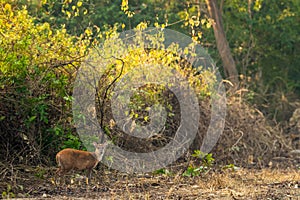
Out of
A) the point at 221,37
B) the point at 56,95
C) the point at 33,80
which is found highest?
the point at 221,37

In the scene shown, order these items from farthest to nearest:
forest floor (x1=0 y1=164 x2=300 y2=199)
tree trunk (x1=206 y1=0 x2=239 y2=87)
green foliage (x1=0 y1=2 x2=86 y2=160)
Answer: tree trunk (x1=206 y1=0 x2=239 y2=87) → green foliage (x1=0 y1=2 x2=86 y2=160) → forest floor (x1=0 y1=164 x2=300 y2=199)

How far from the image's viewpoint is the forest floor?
317 inches

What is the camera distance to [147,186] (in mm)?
9156

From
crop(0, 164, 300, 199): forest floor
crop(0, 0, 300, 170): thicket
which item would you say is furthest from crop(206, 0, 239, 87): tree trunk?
crop(0, 164, 300, 199): forest floor

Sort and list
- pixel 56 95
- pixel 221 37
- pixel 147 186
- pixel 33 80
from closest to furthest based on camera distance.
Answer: pixel 147 186, pixel 33 80, pixel 56 95, pixel 221 37

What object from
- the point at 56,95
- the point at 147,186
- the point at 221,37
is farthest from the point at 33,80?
the point at 221,37

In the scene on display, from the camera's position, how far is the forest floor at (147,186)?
8.05 meters

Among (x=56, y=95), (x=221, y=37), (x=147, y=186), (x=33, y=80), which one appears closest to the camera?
(x=147, y=186)

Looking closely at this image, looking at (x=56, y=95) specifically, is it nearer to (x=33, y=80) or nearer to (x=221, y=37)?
(x=33, y=80)

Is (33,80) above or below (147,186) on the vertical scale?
above

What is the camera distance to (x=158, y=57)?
11969mm

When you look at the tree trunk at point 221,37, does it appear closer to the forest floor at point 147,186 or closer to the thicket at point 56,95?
the thicket at point 56,95

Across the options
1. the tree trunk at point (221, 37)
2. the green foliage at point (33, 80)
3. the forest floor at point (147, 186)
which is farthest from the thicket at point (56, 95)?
the tree trunk at point (221, 37)

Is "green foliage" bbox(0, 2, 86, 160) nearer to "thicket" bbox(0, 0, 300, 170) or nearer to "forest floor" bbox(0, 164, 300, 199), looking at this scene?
"thicket" bbox(0, 0, 300, 170)
